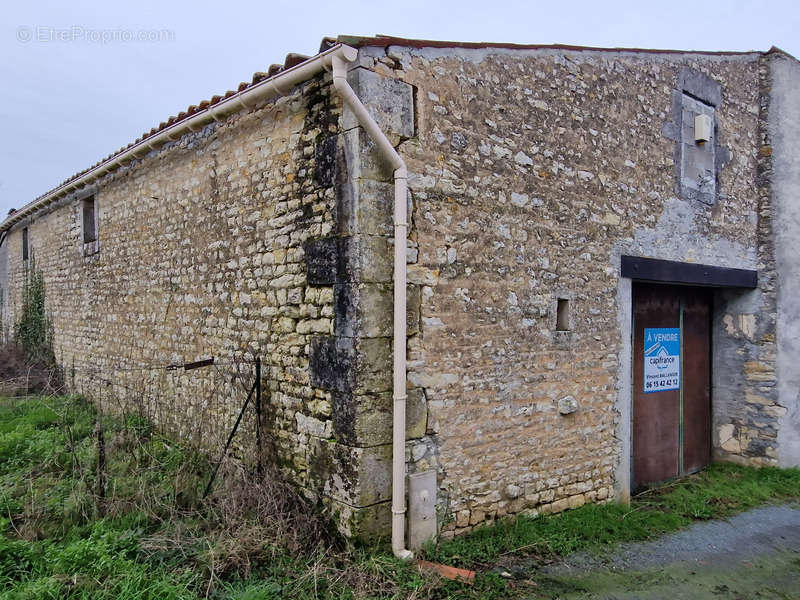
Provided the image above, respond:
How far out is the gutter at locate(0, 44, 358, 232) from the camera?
4.01 metres

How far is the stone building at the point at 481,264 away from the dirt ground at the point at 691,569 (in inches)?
27.8

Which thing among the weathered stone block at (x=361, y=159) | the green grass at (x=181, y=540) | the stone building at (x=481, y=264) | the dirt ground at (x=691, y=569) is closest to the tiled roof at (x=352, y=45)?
the stone building at (x=481, y=264)

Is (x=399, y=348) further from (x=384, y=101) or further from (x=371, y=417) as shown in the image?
(x=384, y=101)

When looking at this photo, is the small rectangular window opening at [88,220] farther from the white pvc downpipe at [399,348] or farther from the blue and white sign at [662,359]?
the blue and white sign at [662,359]

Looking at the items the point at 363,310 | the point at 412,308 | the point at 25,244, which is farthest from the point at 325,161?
the point at 25,244

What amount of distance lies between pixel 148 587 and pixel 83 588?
0.36 metres

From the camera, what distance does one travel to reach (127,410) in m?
7.17

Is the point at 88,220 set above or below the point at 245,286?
above

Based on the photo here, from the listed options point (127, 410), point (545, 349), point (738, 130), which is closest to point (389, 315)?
point (545, 349)

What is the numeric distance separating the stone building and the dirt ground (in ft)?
2.32

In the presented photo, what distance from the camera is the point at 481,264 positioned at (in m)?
4.54

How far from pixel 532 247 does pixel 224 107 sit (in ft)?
9.80

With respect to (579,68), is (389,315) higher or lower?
lower

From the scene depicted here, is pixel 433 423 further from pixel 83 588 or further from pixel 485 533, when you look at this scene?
pixel 83 588
